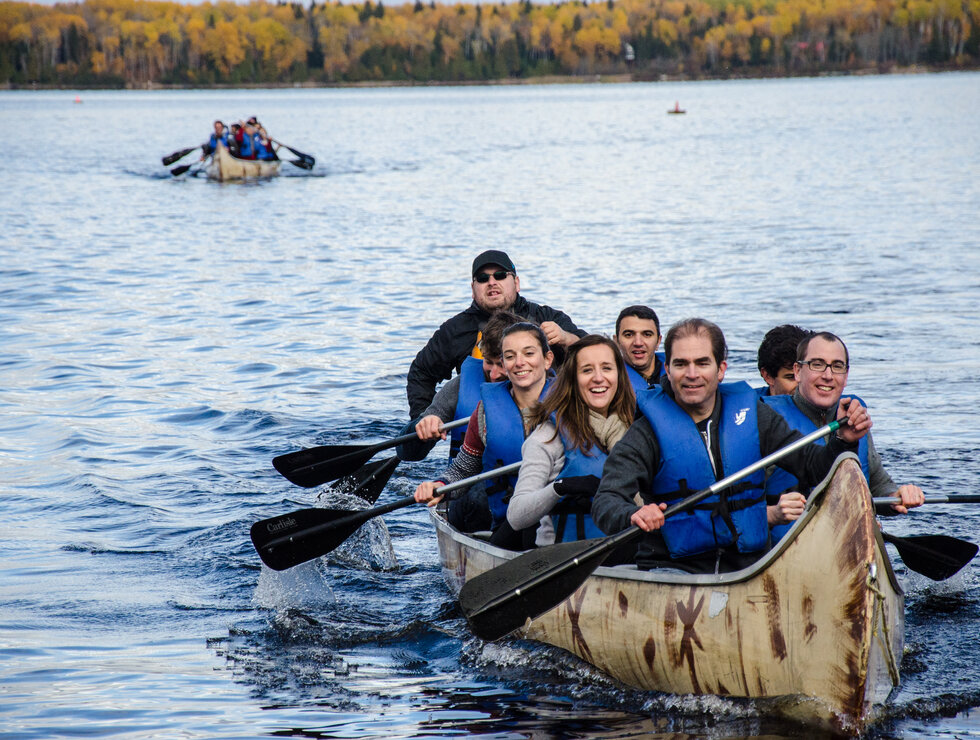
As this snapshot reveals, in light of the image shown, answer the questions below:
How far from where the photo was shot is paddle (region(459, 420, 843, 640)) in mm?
4828

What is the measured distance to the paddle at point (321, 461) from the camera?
7.77m

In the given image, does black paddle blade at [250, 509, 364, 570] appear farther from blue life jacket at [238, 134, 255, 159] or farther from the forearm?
blue life jacket at [238, 134, 255, 159]

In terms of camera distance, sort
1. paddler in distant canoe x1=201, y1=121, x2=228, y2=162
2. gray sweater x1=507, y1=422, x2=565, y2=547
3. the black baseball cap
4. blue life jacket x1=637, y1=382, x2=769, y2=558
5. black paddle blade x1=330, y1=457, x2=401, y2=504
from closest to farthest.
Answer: blue life jacket x1=637, y1=382, x2=769, y2=558 < gray sweater x1=507, y1=422, x2=565, y2=547 < the black baseball cap < black paddle blade x1=330, y1=457, x2=401, y2=504 < paddler in distant canoe x1=201, y1=121, x2=228, y2=162

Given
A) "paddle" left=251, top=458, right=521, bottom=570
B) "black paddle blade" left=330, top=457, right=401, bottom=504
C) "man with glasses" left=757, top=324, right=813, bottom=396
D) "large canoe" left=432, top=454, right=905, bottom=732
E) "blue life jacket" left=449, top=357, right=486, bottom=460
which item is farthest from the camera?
"black paddle blade" left=330, top=457, right=401, bottom=504

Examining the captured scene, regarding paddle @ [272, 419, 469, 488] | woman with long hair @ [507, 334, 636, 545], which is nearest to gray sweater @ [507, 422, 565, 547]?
woman with long hair @ [507, 334, 636, 545]

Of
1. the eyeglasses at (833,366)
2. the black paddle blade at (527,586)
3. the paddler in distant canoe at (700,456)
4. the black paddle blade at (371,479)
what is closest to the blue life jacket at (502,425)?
the black paddle blade at (527,586)

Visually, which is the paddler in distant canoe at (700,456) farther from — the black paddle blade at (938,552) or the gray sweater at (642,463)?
the black paddle blade at (938,552)

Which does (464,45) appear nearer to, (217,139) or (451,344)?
(217,139)

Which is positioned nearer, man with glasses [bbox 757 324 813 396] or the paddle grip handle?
the paddle grip handle

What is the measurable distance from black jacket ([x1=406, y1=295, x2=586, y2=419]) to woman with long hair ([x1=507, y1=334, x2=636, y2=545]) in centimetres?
238

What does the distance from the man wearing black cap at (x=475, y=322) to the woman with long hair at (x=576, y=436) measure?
1.93 m

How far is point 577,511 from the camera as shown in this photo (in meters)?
5.53

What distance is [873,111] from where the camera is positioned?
215ft

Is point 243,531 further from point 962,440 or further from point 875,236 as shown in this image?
point 875,236
